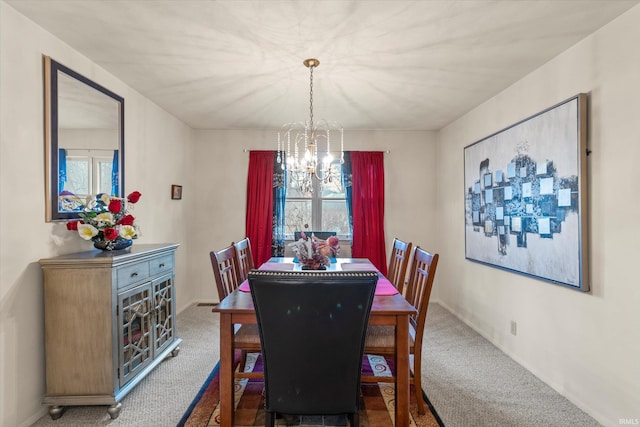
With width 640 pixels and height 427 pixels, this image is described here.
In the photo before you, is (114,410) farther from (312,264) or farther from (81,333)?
(312,264)

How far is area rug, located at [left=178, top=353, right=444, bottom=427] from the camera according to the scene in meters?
2.04

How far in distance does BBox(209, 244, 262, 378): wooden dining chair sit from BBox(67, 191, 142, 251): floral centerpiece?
739mm

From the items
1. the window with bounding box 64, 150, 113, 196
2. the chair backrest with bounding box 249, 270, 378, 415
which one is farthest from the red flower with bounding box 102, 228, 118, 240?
the chair backrest with bounding box 249, 270, 378, 415

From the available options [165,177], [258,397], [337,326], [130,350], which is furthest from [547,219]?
[165,177]

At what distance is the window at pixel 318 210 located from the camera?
15.8 feet

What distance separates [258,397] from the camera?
2.31 meters

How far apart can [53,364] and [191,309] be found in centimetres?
227

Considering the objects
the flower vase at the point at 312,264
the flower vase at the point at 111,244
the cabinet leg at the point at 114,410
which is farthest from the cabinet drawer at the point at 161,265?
the flower vase at the point at 312,264

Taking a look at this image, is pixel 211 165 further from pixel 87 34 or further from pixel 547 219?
pixel 547 219

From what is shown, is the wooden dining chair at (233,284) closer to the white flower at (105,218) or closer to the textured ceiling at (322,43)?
the white flower at (105,218)

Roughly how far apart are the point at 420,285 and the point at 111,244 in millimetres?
2215

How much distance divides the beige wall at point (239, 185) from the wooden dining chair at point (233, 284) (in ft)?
7.11

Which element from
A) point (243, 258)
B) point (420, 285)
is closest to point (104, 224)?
point (243, 258)

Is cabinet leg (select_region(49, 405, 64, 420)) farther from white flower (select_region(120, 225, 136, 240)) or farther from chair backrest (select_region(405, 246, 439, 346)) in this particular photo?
chair backrest (select_region(405, 246, 439, 346))
